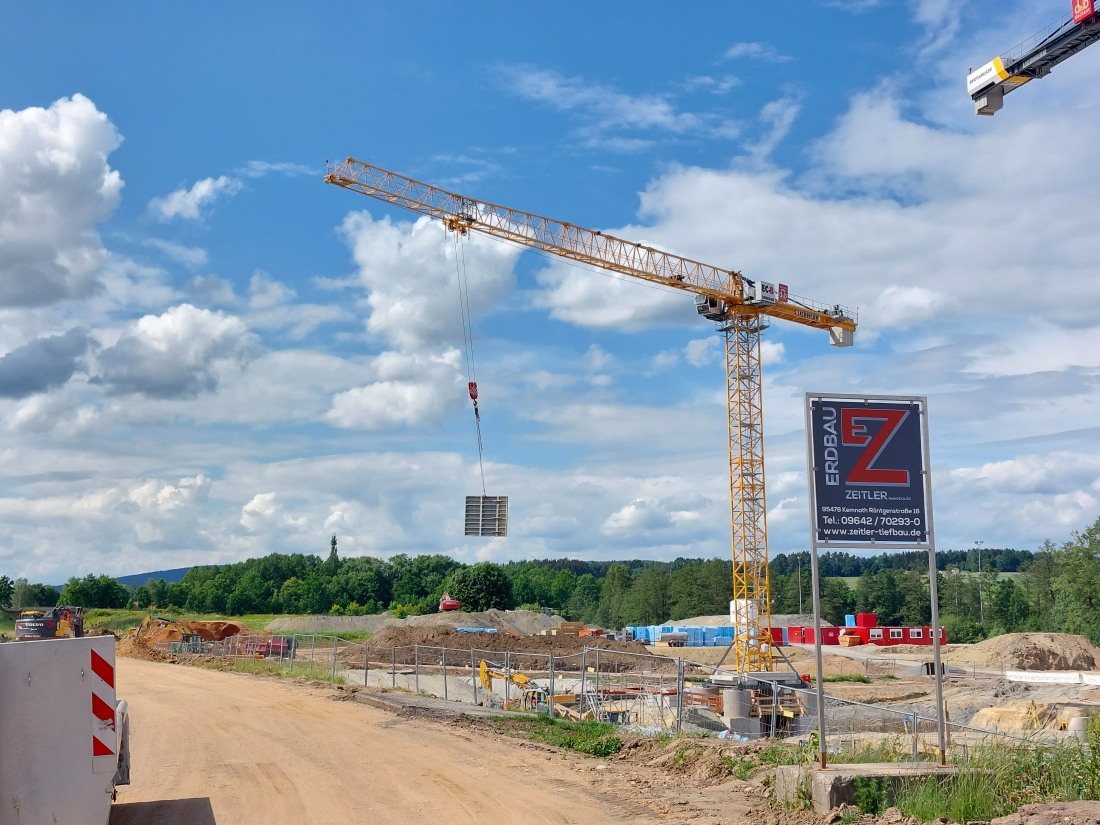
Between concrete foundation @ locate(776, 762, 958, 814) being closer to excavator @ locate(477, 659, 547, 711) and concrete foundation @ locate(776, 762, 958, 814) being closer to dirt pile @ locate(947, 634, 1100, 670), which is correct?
excavator @ locate(477, 659, 547, 711)

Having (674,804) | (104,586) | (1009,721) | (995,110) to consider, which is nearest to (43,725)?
(674,804)

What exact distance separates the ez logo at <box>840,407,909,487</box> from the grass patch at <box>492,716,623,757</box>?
23.4 feet

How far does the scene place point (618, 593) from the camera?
16938 cm

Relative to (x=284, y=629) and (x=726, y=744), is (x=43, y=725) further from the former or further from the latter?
(x=284, y=629)

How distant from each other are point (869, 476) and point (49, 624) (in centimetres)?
3638

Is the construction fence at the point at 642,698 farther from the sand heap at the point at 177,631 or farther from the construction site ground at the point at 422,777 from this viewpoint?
the sand heap at the point at 177,631

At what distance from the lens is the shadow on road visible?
11.6 metres

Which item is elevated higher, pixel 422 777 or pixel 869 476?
pixel 869 476

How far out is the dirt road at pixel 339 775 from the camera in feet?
38.3

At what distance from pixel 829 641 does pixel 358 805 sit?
274 ft

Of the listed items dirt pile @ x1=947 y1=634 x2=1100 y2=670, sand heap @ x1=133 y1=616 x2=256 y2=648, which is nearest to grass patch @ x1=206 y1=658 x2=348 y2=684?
sand heap @ x1=133 y1=616 x2=256 y2=648

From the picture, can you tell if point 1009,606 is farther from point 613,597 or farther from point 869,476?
point 869,476

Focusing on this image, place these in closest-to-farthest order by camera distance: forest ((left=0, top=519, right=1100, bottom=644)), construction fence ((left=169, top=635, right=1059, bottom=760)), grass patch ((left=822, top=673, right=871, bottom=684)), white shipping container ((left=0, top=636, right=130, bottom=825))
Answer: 1. white shipping container ((left=0, top=636, right=130, bottom=825))
2. construction fence ((left=169, top=635, right=1059, bottom=760))
3. grass patch ((left=822, top=673, right=871, bottom=684))
4. forest ((left=0, top=519, right=1100, bottom=644))

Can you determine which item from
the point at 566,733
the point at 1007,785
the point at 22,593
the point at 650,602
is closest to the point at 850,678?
the point at 566,733
